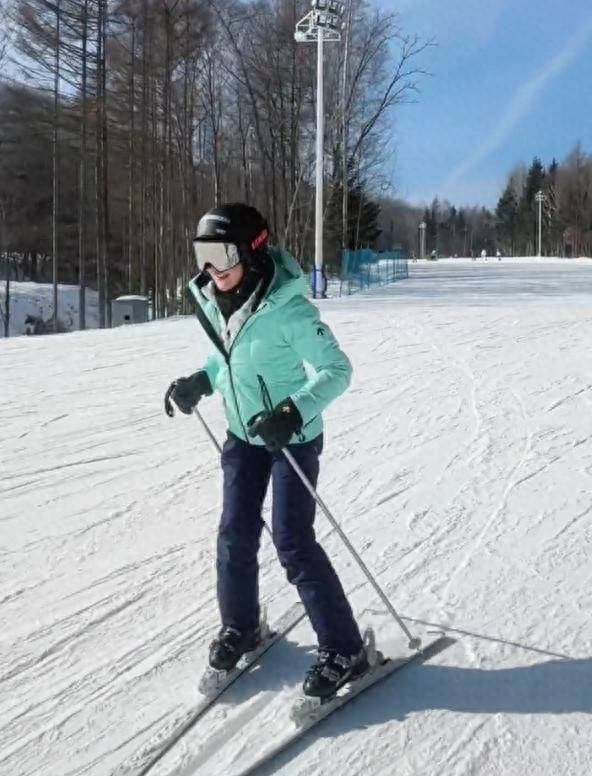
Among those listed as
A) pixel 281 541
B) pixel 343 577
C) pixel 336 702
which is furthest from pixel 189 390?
pixel 343 577

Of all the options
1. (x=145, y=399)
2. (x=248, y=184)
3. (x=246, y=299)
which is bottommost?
(x=145, y=399)

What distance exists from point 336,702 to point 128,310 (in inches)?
725

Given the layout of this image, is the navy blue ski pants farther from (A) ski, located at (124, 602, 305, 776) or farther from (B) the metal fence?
(B) the metal fence

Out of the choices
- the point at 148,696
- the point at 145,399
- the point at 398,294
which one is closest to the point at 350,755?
the point at 148,696

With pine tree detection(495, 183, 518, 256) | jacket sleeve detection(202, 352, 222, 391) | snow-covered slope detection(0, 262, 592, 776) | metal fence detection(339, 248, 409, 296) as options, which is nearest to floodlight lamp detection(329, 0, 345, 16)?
metal fence detection(339, 248, 409, 296)

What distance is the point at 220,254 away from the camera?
2715 millimetres

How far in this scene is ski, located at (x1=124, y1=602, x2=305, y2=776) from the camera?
2500 millimetres

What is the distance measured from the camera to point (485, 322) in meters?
14.5

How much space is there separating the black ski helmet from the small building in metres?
18.0

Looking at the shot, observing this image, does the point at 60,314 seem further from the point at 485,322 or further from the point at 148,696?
the point at 148,696

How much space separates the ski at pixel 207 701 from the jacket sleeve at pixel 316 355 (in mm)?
1021

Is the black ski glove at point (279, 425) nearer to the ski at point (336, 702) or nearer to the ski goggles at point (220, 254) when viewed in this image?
the ski goggles at point (220, 254)

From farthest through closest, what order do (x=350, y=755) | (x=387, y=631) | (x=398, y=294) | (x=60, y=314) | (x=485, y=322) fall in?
(x=60, y=314) < (x=398, y=294) < (x=485, y=322) < (x=387, y=631) < (x=350, y=755)

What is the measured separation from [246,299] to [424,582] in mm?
1796
